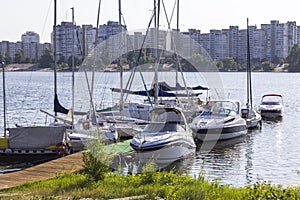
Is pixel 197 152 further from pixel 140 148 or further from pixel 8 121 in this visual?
pixel 8 121

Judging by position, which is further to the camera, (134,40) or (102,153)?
(134,40)

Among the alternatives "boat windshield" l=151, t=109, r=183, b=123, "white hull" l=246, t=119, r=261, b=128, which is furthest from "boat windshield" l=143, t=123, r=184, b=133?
"white hull" l=246, t=119, r=261, b=128

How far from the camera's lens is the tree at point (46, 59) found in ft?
366

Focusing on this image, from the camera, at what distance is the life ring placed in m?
23.3

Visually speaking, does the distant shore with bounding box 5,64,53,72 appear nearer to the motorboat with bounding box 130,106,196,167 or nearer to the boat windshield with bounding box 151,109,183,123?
the boat windshield with bounding box 151,109,183,123

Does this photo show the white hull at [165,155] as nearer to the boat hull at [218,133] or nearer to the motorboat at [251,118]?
the boat hull at [218,133]

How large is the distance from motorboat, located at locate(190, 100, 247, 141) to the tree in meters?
81.1

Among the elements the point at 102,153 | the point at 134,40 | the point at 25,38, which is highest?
the point at 25,38

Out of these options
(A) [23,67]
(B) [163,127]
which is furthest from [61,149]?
(A) [23,67]

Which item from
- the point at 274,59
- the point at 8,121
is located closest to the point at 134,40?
the point at 8,121

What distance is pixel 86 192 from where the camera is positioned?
12164mm

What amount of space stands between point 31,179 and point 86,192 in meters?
4.33

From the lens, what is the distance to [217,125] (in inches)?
1237

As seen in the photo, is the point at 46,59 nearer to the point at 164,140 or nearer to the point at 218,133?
the point at 218,133
